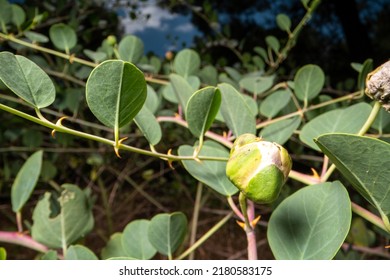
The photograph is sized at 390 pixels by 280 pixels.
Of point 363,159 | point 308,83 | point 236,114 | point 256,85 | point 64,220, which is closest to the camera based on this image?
point 363,159

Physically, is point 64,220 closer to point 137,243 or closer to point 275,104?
point 137,243

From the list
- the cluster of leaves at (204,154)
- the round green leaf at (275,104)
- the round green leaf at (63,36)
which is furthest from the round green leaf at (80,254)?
the round green leaf at (63,36)

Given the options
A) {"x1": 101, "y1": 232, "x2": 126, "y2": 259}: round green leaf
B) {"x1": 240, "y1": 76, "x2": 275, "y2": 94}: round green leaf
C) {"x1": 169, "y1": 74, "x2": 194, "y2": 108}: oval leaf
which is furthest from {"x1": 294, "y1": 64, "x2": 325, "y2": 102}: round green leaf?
{"x1": 101, "y1": 232, "x2": 126, "y2": 259}: round green leaf

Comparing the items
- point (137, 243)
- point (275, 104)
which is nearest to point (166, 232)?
point (137, 243)

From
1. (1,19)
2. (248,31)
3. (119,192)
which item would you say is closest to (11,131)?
(1,19)

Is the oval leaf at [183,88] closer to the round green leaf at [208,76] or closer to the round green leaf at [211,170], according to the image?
the round green leaf at [211,170]
